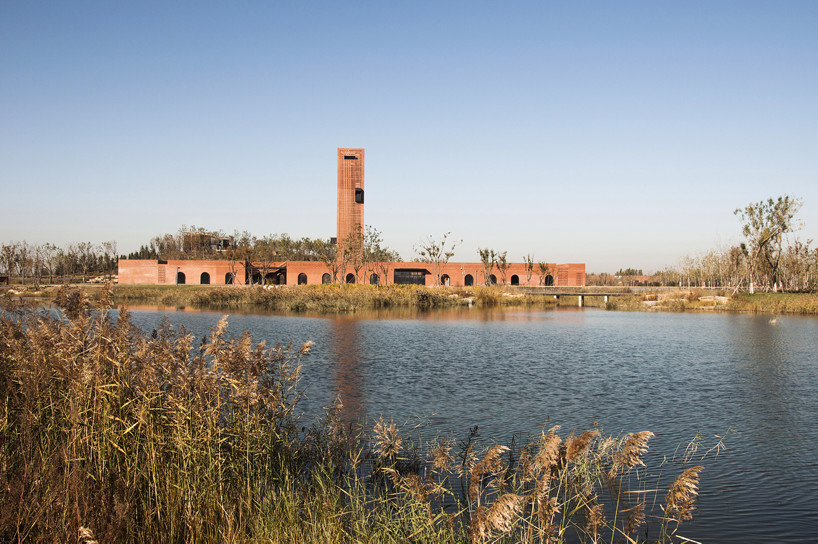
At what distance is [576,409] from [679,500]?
6469 millimetres

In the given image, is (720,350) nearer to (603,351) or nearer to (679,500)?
(603,351)

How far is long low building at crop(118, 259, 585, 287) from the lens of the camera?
6031cm

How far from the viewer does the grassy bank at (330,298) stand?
111 ft

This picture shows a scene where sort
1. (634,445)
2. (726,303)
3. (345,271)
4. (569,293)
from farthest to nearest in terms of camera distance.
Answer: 1. (345,271)
2. (569,293)
3. (726,303)
4. (634,445)

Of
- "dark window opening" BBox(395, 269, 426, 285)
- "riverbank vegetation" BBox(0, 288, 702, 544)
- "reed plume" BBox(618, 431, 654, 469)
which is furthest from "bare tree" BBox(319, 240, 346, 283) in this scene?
"reed plume" BBox(618, 431, 654, 469)

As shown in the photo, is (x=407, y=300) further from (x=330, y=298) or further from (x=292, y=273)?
(x=292, y=273)

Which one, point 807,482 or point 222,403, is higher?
point 222,403

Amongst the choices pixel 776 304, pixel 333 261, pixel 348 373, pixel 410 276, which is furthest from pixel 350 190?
pixel 348 373

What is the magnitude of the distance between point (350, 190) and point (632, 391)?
49.2 m

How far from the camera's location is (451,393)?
10.3m

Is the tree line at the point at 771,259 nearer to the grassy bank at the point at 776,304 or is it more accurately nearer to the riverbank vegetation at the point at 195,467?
the grassy bank at the point at 776,304

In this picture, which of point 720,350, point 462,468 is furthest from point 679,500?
point 720,350

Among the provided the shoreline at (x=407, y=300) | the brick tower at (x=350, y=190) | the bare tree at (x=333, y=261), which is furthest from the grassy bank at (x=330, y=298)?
the brick tower at (x=350, y=190)

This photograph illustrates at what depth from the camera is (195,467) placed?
4203 millimetres
